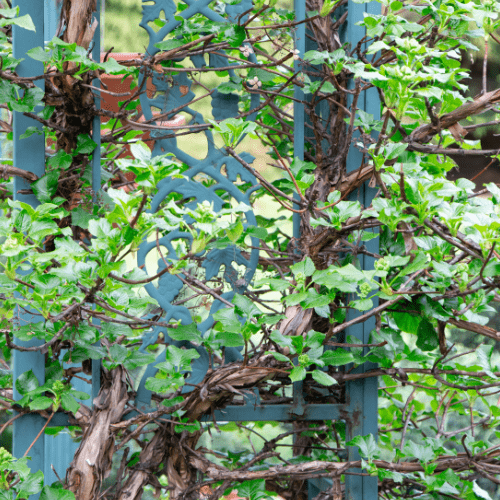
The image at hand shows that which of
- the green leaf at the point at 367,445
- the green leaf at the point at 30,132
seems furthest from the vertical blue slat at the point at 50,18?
the green leaf at the point at 367,445

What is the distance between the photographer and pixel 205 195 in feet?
3.05

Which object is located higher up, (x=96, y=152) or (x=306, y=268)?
(x=96, y=152)

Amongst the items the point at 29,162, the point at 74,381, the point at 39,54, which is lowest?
the point at 74,381

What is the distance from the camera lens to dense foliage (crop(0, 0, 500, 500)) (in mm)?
756

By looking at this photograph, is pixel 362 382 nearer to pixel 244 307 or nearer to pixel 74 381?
pixel 244 307

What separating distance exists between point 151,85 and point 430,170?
1.87 feet

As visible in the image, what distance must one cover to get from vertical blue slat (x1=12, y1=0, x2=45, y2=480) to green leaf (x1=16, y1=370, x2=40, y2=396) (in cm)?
2

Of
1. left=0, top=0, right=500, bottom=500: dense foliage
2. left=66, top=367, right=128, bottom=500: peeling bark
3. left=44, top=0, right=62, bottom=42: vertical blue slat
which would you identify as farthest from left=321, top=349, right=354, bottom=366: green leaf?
left=44, top=0, right=62, bottom=42: vertical blue slat

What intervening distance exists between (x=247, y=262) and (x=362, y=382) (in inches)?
12.9

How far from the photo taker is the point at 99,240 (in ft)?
2.21

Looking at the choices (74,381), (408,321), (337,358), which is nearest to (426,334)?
(408,321)

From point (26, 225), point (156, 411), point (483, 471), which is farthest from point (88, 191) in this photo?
point (483, 471)

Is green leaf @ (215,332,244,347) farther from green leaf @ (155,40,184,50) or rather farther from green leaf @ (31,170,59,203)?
green leaf @ (155,40,184,50)

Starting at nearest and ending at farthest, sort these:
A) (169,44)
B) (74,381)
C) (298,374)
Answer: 1. (298,374)
2. (169,44)
3. (74,381)
